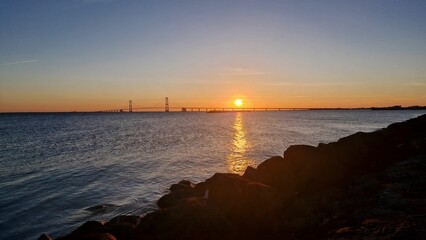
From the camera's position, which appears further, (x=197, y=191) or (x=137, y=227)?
(x=197, y=191)

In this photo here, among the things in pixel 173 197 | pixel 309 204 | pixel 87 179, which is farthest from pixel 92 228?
pixel 87 179

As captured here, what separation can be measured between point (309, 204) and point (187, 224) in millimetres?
5261

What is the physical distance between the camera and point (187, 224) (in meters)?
13.2

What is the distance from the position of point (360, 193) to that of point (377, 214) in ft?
9.81

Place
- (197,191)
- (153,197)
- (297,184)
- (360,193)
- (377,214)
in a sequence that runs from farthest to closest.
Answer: (153,197), (197,191), (297,184), (360,193), (377,214)

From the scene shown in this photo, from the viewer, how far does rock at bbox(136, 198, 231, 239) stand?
1309 cm

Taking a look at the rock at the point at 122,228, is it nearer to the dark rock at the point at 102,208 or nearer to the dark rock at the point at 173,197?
the dark rock at the point at 173,197

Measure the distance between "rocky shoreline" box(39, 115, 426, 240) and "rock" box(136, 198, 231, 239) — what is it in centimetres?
4

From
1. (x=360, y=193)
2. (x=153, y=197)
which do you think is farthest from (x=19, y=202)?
(x=360, y=193)

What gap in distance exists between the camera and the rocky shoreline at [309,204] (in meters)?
11.2

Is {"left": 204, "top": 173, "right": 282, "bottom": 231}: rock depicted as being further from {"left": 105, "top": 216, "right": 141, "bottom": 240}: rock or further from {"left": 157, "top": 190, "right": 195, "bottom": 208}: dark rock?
{"left": 105, "top": 216, "right": 141, "bottom": 240}: rock

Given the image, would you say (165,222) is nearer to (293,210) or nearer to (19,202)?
(293,210)

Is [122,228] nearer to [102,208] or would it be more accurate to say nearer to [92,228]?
[92,228]

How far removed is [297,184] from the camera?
17.8 metres
